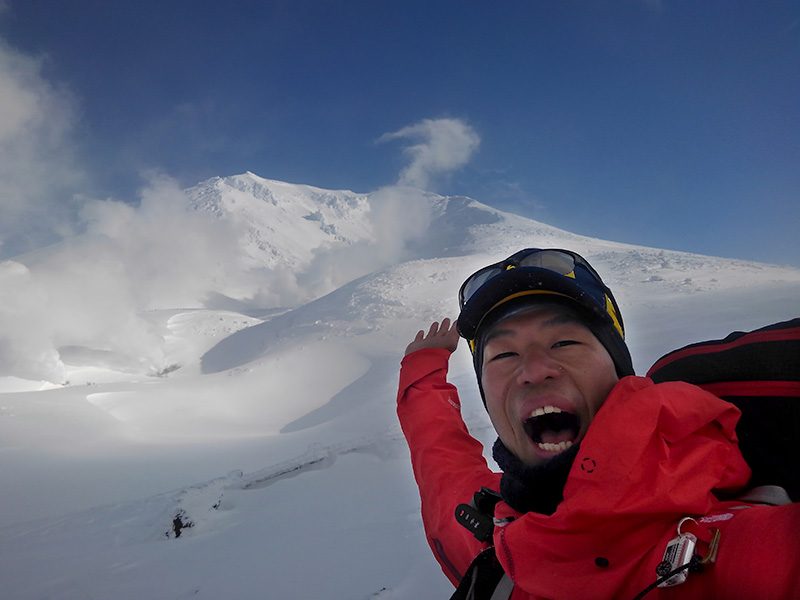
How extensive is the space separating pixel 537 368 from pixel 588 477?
537 mm

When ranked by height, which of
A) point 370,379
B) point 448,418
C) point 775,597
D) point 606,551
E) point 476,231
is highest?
point 476,231

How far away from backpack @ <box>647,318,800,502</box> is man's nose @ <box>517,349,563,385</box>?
531mm

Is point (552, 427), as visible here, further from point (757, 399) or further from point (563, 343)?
point (757, 399)

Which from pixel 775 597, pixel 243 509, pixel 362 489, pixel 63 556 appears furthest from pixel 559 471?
pixel 63 556

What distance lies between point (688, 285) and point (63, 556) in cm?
2426

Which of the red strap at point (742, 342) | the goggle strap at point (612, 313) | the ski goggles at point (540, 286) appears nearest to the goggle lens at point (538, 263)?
the ski goggles at point (540, 286)

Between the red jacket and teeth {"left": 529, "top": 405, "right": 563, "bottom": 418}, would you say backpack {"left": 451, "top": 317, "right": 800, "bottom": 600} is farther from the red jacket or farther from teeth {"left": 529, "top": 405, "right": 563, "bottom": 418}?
teeth {"left": 529, "top": 405, "right": 563, "bottom": 418}

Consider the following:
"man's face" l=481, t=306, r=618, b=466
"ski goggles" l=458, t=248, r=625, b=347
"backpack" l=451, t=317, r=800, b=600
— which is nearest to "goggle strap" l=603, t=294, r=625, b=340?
"ski goggles" l=458, t=248, r=625, b=347

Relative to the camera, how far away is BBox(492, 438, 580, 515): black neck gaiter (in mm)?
1425

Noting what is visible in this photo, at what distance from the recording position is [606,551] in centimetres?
113

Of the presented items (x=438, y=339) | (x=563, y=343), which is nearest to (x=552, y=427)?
(x=563, y=343)

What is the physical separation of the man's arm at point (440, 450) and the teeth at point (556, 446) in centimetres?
59

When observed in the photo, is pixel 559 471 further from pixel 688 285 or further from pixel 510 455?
pixel 688 285

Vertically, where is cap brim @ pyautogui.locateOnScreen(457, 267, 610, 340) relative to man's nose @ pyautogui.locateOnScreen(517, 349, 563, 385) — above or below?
above
